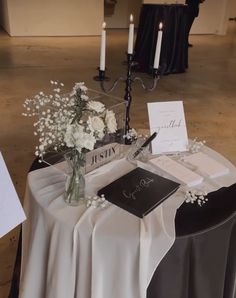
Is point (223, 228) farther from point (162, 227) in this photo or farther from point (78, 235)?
point (78, 235)

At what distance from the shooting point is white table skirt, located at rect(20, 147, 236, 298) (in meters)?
1.10

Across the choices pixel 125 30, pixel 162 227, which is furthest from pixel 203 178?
pixel 125 30

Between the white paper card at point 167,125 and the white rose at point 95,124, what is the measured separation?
44cm

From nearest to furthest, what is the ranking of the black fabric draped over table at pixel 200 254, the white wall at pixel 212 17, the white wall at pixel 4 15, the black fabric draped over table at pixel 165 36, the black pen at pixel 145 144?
the black fabric draped over table at pixel 200 254 → the black pen at pixel 145 144 → the black fabric draped over table at pixel 165 36 → the white wall at pixel 4 15 → the white wall at pixel 212 17

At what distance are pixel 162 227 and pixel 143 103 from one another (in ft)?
10.8

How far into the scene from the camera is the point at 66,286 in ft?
3.79

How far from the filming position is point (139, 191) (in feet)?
4.17

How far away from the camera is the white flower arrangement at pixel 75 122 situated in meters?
1.08

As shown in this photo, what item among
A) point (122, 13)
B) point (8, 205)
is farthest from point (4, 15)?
point (8, 205)

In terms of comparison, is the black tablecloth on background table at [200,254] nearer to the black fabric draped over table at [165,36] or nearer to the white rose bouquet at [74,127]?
the white rose bouquet at [74,127]

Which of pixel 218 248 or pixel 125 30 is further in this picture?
pixel 125 30

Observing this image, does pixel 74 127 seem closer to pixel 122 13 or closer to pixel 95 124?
pixel 95 124

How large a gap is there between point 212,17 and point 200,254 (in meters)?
9.45

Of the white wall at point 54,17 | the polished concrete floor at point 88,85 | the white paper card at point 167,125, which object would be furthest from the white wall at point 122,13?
the white paper card at point 167,125
